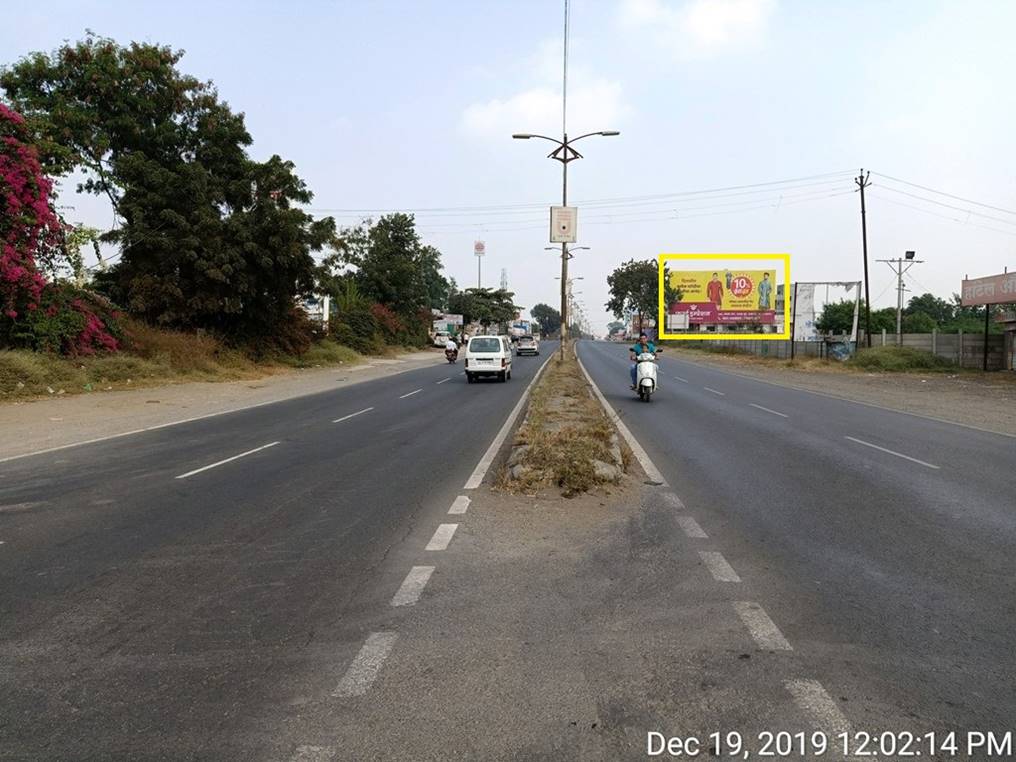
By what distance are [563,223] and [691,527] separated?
703 inches

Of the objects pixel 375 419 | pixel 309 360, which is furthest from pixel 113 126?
pixel 375 419

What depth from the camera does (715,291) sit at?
61.9 meters

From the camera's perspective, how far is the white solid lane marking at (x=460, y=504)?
7.28 metres

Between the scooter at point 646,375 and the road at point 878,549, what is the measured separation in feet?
18.2

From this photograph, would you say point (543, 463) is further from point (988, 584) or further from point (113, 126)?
point (113, 126)

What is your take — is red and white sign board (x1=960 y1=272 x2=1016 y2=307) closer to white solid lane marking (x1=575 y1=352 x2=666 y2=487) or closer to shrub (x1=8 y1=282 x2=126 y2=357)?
white solid lane marking (x1=575 y1=352 x2=666 y2=487)

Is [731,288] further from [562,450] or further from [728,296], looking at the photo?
[562,450]

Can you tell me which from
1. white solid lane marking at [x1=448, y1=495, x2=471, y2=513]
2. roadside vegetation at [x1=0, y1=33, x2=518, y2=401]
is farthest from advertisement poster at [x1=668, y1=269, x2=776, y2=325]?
white solid lane marking at [x1=448, y1=495, x2=471, y2=513]

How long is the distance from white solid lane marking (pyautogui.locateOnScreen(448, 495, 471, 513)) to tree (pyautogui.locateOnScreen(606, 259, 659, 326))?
89.0 metres

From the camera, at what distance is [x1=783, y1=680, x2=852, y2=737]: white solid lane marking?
324 cm

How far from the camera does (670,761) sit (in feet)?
9.88

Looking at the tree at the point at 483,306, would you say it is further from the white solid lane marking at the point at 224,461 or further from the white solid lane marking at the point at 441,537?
the white solid lane marking at the point at 441,537

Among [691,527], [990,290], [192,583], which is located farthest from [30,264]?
[990,290]

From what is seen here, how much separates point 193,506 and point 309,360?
33430 millimetres
